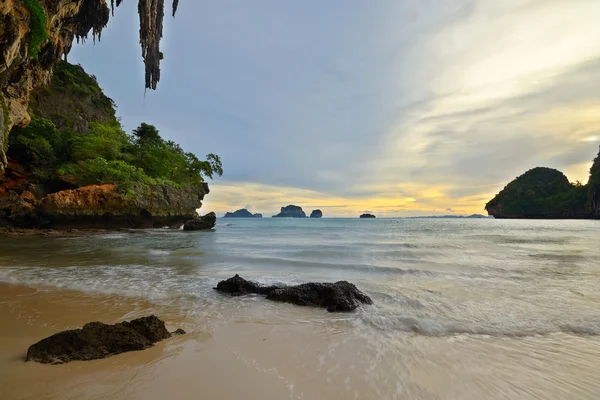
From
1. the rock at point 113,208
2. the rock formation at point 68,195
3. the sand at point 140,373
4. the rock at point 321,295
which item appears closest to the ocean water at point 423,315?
the rock at point 321,295

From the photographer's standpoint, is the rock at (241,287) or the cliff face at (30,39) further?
the cliff face at (30,39)

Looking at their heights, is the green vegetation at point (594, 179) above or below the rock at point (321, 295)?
above

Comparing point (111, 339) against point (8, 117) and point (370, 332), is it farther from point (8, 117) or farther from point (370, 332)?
point (8, 117)

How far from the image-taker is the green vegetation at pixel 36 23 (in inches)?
345

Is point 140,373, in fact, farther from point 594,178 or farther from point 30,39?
point 594,178

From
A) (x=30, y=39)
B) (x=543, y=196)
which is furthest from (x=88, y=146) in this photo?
(x=543, y=196)

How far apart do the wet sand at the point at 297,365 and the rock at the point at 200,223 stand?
74.5 ft

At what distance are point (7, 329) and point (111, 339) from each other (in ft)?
5.04

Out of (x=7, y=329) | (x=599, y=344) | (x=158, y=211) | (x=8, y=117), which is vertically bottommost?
(x=599, y=344)

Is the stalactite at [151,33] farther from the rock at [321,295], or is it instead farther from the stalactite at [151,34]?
the rock at [321,295]

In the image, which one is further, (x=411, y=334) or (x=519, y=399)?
(x=411, y=334)

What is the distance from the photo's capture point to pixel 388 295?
5027mm

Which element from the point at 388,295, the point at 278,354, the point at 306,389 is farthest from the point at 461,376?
the point at 388,295

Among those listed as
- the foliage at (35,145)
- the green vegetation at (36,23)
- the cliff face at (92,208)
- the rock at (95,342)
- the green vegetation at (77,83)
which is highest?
the green vegetation at (77,83)
